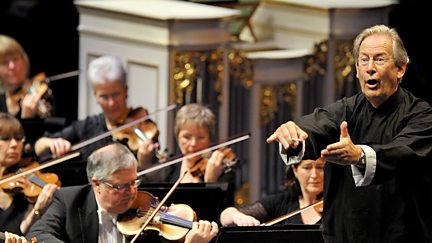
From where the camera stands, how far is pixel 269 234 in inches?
238

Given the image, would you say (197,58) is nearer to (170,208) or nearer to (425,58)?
(425,58)

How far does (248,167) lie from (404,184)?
345 centimetres

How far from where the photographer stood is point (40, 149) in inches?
309

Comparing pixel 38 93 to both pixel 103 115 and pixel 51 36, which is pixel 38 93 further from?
pixel 51 36

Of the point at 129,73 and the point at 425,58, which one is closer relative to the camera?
the point at 129,73

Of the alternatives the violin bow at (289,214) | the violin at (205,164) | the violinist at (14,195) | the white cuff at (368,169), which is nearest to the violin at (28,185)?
the violinist at (14,195)

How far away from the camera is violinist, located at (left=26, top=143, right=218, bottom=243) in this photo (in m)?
6.36

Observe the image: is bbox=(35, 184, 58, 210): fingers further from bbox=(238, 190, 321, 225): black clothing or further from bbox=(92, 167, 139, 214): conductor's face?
bbox=(238, 190, 321, 225): black clothing

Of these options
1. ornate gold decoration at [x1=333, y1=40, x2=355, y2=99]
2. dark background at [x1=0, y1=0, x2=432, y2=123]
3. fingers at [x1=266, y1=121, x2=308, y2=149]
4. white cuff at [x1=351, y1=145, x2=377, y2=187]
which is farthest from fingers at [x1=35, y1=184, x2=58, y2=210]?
dark background at [x1=0, y1=0, x2=432, y2=123]

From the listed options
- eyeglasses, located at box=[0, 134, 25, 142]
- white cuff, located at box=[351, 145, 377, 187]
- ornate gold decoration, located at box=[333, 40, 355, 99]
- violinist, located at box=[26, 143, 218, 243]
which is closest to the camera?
white cuff, located at box=[351, 145, 377, 187]

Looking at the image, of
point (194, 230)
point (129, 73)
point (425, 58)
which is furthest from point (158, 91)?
point (194, 230)

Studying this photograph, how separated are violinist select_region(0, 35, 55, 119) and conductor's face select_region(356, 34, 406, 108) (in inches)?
127

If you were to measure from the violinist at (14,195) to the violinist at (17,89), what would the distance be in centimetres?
118

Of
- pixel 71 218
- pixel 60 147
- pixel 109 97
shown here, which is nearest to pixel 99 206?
pixel 71 218
